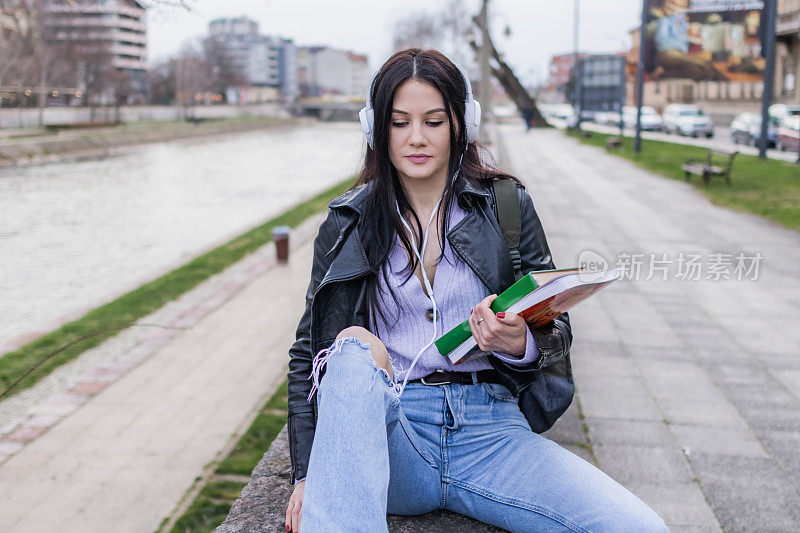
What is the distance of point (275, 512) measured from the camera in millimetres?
2459

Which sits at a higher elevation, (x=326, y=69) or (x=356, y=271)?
(x=326, y=69)

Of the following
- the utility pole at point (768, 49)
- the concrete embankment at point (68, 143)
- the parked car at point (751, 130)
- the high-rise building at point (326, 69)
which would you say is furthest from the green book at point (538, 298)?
the high-rise building at point (326, 69)

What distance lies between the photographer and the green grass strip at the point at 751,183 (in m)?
10.9

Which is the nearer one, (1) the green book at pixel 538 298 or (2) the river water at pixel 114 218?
(1) the green book at pixel 538 298

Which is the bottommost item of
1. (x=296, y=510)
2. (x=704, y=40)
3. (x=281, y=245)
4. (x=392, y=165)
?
(x=281, y=245)

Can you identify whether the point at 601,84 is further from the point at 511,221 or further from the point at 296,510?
the point at 296,510

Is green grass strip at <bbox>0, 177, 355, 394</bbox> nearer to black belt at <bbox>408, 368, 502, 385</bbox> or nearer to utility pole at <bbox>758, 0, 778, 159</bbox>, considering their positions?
black belt at <bbox>408, 368, 502, 385</bbox>

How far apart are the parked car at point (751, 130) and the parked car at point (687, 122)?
5117 millimetres

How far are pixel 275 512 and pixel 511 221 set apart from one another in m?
1.23

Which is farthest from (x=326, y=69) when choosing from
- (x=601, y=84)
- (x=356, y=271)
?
(x=356, y=271)

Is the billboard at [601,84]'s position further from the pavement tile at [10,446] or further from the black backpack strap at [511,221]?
the black backpack strap at [511,221]

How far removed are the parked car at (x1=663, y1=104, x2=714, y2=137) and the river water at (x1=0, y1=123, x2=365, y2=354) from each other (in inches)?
620

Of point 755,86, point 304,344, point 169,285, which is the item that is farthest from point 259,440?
point 755,86

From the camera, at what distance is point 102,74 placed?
2694 inches
